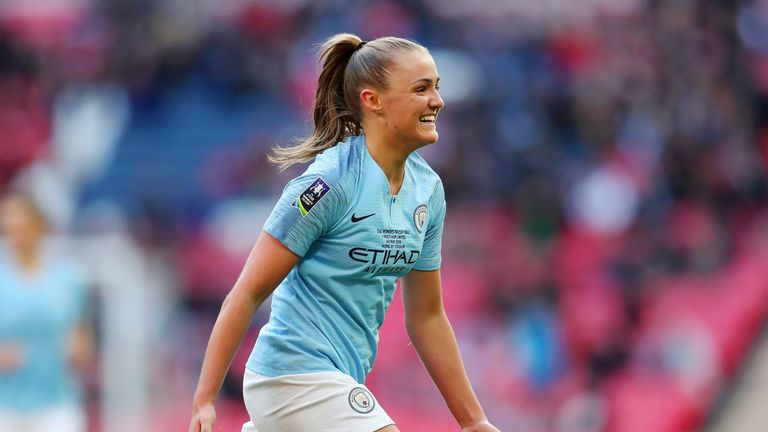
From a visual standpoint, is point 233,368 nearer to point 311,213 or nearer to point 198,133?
point 198,133

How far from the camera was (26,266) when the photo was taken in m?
6.84

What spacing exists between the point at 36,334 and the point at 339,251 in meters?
3.33

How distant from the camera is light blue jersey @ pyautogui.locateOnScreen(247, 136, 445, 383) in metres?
3.85

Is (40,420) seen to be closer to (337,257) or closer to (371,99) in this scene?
(337,257)

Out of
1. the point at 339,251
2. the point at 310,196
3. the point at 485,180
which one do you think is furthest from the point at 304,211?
the point at 485,180

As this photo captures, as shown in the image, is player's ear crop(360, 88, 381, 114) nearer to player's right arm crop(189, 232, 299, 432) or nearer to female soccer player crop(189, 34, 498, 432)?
female soccer player crop(189, 34, 498, 432)

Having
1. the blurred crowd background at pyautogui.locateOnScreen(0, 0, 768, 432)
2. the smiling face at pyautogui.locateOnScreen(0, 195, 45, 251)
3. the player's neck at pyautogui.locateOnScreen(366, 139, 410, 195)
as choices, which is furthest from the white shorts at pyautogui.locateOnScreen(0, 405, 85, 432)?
the player's neck at pyautogui.locateOnScreen(366, 139, 410, 195)

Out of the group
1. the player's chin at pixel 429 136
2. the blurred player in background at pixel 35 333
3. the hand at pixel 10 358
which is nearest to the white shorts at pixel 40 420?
the blurred player in background at pixel 35 333

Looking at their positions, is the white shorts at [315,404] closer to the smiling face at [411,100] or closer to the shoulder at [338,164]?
the shoulder at [338,164]

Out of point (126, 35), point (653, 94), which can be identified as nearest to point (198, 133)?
point (126, 35)

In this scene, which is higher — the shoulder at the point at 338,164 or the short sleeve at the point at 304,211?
the shoulder at the point at 338,164

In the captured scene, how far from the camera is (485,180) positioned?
1153cm

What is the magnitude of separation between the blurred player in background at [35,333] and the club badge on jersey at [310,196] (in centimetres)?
332

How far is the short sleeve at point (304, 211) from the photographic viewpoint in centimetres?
382
